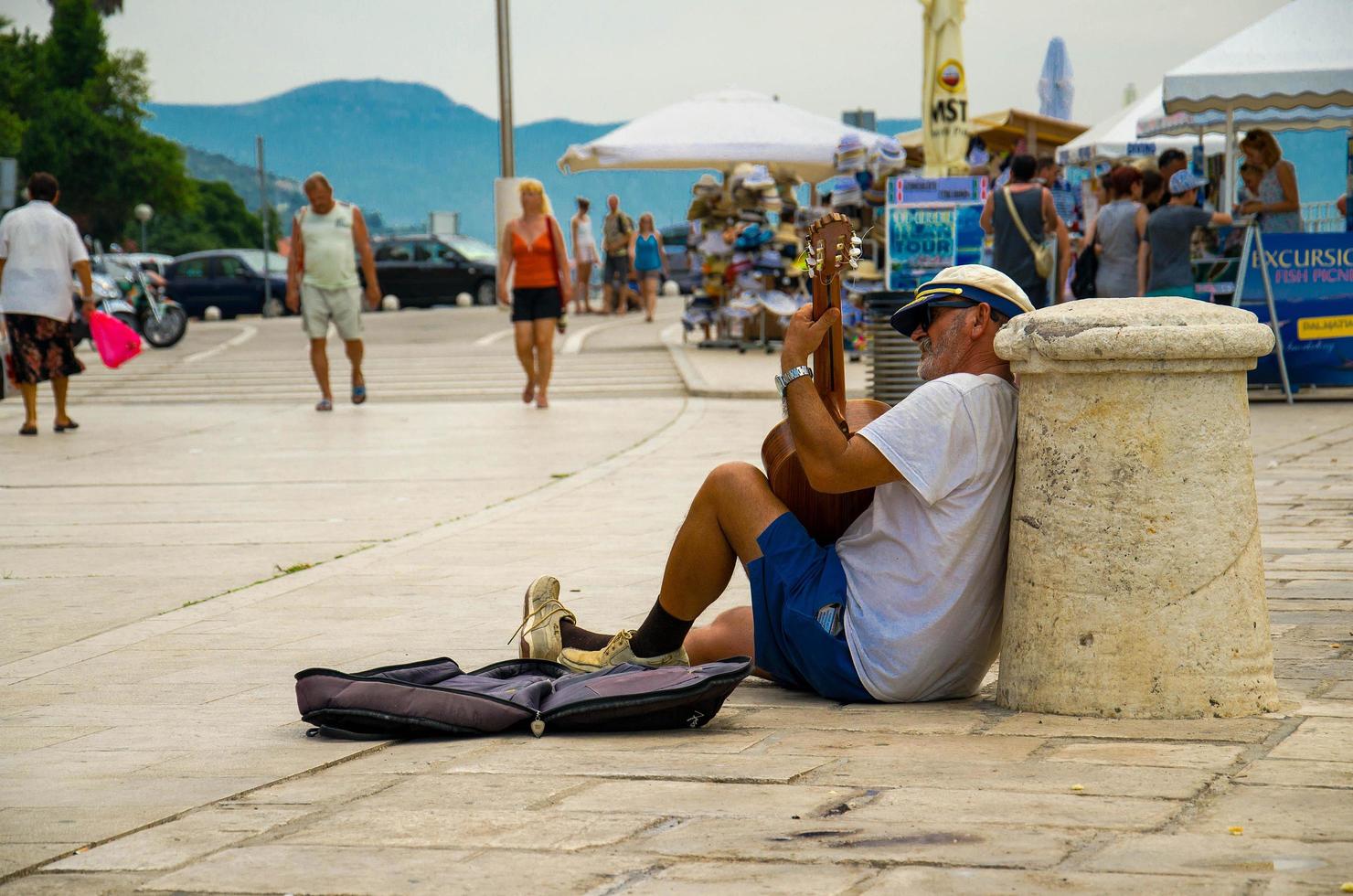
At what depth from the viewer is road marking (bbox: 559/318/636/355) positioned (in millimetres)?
19500

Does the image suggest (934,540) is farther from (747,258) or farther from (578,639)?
(747,258)

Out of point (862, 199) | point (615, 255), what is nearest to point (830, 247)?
point (862, 199)

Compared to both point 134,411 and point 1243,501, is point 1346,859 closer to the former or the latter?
point 1243,501

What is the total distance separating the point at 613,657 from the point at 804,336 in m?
1.09

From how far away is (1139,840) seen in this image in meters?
2.88

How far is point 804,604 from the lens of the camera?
13.8ft

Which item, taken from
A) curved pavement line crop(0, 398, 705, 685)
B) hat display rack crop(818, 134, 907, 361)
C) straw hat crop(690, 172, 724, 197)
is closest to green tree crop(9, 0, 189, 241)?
straw hat crop(690, 172, 724, 197)

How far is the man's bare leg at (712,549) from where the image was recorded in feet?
14.1

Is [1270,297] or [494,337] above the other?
[1270,297]

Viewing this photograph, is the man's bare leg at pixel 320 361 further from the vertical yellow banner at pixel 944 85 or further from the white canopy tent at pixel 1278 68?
the white canopy tent at pixel 1278 68

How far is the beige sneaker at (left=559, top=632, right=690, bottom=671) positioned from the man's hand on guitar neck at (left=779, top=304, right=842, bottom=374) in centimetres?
90

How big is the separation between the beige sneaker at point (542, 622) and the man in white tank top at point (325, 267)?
919 centimetres

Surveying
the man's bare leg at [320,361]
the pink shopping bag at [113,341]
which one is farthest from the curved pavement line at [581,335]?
the pink shopping bag at [113,341]

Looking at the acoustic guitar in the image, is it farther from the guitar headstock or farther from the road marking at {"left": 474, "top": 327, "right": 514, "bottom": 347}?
the road marking at {"left": 474, "top": 327, "right": 514, "bottom": 347}
